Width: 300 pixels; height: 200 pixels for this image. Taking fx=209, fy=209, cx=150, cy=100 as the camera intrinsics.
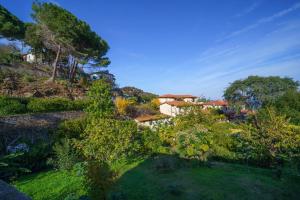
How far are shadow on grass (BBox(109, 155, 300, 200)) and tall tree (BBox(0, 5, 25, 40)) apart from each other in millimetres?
28902

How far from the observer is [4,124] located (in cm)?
1375

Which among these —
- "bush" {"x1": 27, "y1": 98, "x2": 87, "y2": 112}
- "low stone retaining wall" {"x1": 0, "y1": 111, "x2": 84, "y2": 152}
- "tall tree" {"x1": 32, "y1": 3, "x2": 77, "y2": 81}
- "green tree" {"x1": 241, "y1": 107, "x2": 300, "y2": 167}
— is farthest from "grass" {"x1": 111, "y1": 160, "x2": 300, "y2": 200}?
A: "tall tree" {"x1": 32, "y1": 3, "x2": 77, "y2": 81}

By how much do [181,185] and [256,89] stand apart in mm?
48173

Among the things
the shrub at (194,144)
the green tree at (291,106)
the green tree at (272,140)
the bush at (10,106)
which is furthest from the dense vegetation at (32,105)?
the green tree at (291,106)

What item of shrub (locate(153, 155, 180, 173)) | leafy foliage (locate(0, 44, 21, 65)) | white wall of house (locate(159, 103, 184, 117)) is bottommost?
shrub (locate(153, 155, 180, 173))

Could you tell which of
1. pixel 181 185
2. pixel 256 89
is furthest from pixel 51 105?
Result: pixel 256 89

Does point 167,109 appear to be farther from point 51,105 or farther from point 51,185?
point 51,185

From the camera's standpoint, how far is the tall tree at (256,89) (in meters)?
47.8

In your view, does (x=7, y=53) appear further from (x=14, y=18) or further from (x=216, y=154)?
(x=216, y=154)

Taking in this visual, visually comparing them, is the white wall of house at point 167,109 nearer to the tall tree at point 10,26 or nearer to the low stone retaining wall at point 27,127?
the low stone retaining wall at point 27,127

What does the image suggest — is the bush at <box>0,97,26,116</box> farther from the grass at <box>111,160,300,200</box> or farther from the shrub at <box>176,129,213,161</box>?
the shrub at <box>176,129,213,161</box>

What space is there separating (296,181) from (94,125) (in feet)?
30.2

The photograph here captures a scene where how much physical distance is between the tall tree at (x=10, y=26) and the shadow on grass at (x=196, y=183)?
28902mm

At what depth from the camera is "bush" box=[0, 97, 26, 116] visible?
15.2m
